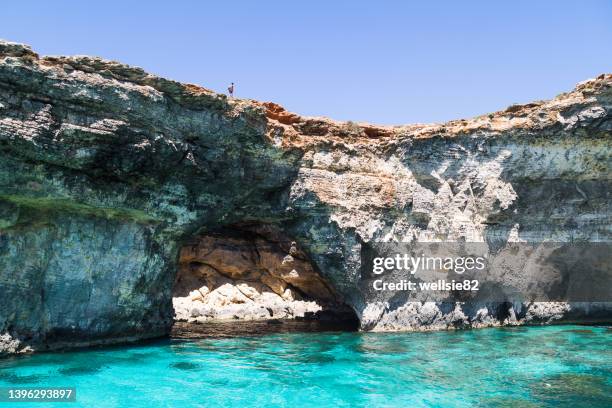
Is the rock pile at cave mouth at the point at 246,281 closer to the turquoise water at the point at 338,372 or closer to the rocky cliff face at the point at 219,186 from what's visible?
the rocky cliff face at the point at 219,186

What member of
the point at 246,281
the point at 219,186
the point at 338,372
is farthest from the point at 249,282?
the point at 338,372

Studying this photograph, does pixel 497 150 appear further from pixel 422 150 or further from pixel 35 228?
pixel 35 228

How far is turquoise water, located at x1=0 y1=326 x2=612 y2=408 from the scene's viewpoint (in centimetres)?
1084

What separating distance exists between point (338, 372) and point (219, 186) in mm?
7935

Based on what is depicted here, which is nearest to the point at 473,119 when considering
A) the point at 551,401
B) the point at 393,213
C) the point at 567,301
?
the point at 393,213

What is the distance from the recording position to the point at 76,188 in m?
14.7

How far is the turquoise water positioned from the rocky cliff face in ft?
6.96

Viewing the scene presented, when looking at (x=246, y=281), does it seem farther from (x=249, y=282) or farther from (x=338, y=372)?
(x=338, y=372)

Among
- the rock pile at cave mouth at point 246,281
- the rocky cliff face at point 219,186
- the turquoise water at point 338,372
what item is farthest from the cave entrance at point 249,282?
the turquoise water at point 338,372

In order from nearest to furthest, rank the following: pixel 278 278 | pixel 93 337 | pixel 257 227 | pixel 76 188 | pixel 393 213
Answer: pixel 76 188 → pixel 93 337 → pixel 393 213 → pixel 257 227 → pixel 278 278

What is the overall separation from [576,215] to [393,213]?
7806 mm

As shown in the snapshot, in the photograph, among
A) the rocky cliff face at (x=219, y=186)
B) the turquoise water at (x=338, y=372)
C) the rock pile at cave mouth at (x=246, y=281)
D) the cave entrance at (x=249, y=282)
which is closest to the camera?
the turquoise water at (x=338, y=372)

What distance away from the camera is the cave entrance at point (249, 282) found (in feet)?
79.7

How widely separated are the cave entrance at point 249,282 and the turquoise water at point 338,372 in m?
6.98
